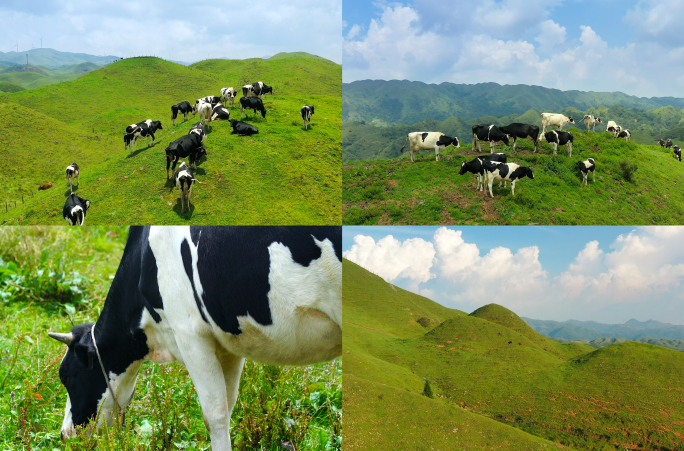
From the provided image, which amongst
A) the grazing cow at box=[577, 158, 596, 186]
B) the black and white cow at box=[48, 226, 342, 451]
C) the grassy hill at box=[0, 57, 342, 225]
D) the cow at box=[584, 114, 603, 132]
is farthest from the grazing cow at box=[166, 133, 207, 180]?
the cow at box=[584, 114, 603, 132]

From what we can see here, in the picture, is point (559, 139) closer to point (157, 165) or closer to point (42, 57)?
point (157, 165)

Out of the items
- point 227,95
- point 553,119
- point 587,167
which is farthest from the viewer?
point 227,95

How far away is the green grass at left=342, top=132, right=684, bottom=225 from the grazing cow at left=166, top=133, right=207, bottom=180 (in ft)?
20.2

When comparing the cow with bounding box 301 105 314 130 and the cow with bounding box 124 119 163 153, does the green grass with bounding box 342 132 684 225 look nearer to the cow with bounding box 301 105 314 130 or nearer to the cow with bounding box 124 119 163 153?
the cow with bounding box 301 105 314 130

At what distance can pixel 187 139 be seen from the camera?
16.1 metres

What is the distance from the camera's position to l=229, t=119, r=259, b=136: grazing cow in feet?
68.1

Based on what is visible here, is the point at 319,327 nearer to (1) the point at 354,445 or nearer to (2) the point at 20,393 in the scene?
(1) the point at 354,445

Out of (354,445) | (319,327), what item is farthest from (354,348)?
(354,445)

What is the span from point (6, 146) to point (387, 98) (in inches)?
1725

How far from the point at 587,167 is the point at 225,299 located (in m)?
16.6

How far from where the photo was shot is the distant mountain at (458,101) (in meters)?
45.8

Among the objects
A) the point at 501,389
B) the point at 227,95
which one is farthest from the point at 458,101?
the point at 501,389

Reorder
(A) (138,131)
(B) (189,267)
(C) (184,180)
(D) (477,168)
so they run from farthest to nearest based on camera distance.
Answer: (A) (138,131) → (C) (184,180) → (D) (477,168) → (B) (189,267)

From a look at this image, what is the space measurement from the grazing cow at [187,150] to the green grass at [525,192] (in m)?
6.17
